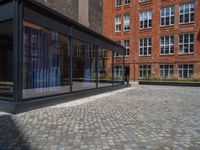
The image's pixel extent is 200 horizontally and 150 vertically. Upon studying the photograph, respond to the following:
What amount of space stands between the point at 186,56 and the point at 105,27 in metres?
14.4

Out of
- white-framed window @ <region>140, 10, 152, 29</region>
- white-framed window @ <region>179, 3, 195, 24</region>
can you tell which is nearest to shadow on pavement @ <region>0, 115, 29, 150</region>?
white-framed window @ <region>179, 3, 195, 24</region>

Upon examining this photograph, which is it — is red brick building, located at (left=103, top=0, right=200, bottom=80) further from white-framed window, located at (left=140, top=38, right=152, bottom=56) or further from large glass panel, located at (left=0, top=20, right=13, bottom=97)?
large glass panel, located at (left=0, top=20, right=13, bottom=97)

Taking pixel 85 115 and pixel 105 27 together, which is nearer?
pixel 85 115

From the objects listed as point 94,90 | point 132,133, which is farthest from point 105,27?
point 132,133

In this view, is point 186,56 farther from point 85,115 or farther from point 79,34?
point 85,115

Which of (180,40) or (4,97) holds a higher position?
(180,40)

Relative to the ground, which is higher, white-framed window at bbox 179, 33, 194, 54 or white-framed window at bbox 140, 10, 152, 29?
white-framed window at bbox 140, 10, 152, 29

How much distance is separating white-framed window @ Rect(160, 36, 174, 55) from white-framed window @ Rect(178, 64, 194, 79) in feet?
8.19

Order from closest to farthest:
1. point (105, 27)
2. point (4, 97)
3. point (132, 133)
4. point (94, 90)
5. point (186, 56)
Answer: point (132, 133), point (4, 97), point (94, 90), point (186, 56), point (105, 27)

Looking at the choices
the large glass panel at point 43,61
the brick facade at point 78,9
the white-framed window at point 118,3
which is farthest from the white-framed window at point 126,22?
the large glass panel at point 43,61

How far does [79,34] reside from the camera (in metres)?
12.6

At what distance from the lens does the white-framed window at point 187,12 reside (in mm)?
30844

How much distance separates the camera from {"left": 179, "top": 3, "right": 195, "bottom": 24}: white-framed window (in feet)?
101

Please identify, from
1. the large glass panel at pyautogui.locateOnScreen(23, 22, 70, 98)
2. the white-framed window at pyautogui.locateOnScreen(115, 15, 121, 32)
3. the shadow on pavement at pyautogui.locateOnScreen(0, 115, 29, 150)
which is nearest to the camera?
the shadow on pavement at pyautogui.locateOnScreen(0, 115, 29, 150)
